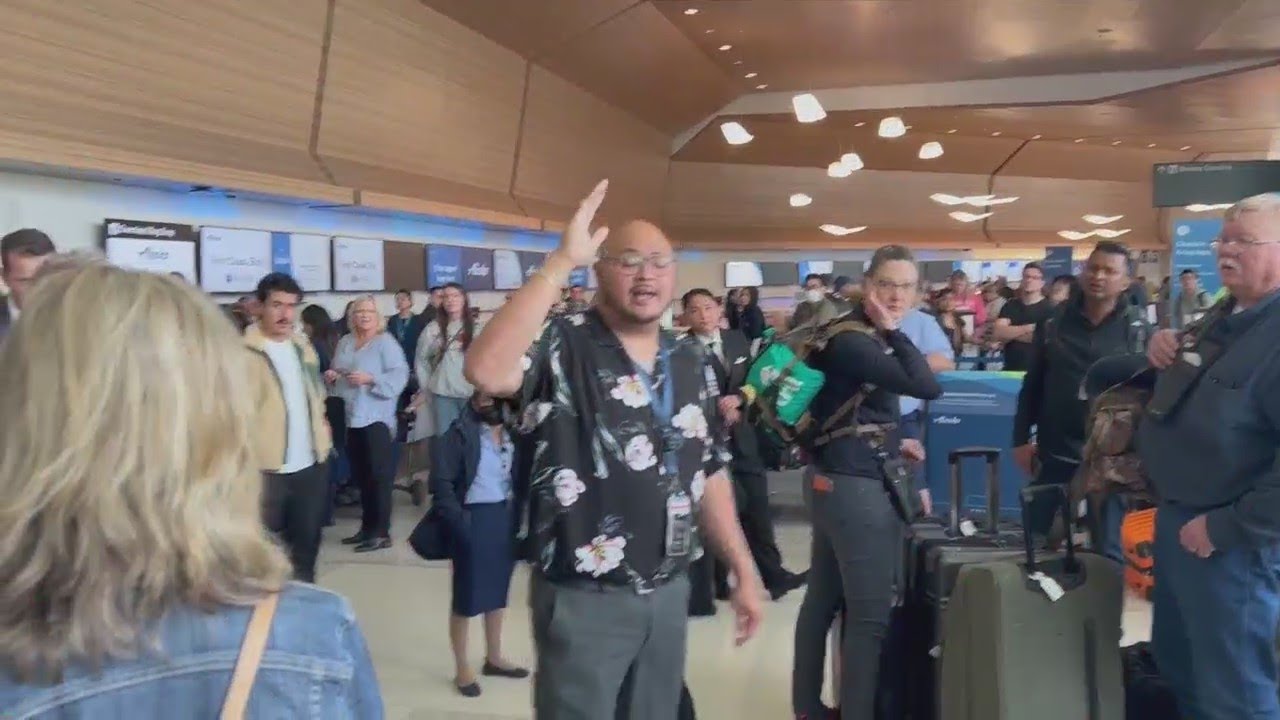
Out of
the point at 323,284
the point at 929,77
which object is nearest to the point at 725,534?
the point at 323,284

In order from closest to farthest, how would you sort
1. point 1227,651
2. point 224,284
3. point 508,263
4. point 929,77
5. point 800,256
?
1. point 1227,651
2. point 224,284
3. point 508,263
4. point 929,77
5. point 800,256

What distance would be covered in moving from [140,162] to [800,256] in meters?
17.4

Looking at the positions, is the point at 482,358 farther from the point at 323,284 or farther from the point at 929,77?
the point at 929,77

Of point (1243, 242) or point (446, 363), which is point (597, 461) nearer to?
point (1243, 242)

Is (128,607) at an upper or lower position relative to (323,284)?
lower

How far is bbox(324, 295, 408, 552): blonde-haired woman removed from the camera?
24.1 feet

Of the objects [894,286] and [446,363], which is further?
[446,363]

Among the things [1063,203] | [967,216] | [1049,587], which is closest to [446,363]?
[1049,587]

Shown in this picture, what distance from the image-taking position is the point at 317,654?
3.63 feet

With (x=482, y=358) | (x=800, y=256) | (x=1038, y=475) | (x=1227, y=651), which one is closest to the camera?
(x=482, y=358)

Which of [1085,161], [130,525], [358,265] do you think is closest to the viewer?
[130,525]

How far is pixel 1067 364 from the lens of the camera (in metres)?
4.27

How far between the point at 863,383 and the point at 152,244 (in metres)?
6.20

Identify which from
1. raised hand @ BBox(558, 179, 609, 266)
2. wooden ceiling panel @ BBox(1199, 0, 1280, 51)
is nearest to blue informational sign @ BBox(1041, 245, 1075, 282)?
wooden ceiling panel @ BBox(1199, 0, 1280, 51)
